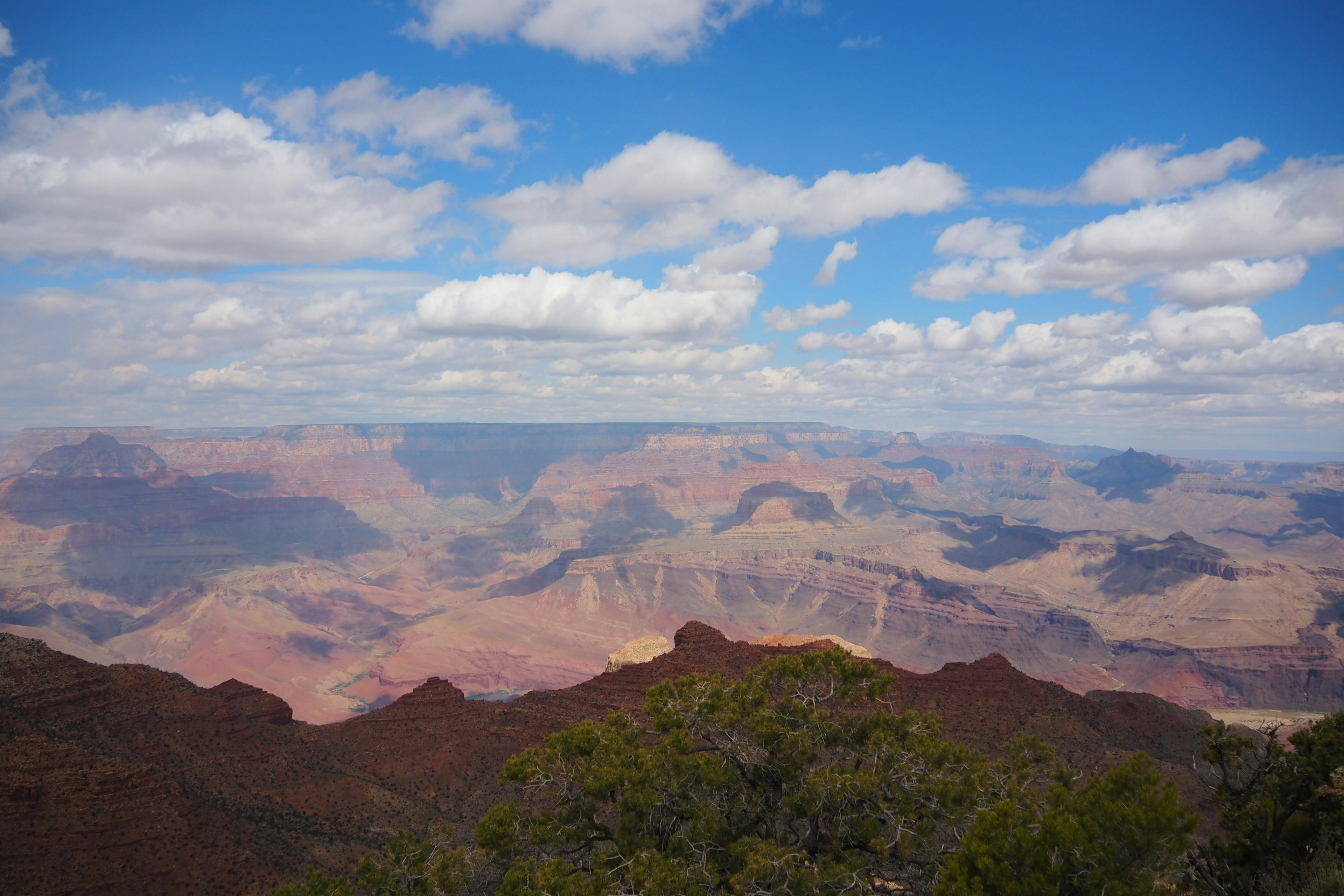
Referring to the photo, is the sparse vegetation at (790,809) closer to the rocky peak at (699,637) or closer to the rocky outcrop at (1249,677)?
the rocky peak at (699,637)

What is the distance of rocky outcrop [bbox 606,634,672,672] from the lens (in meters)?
80.8

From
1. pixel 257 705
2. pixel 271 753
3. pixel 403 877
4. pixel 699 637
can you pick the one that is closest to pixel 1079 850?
pixel 403 877

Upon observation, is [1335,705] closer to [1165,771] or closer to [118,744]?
[1165,771]

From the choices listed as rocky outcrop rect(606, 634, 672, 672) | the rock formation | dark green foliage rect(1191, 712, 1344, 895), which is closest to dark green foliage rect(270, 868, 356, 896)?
the rock formation

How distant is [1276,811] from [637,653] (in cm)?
6693

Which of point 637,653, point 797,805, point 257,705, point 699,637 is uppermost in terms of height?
point 797,805

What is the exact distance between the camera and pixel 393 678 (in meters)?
163

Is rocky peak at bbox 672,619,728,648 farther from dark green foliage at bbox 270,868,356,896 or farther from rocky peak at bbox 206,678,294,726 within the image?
dark green foliage at bbox 270,868,356,896

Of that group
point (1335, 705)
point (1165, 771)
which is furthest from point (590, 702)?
point (1335, 705)

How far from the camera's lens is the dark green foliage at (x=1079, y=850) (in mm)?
15641

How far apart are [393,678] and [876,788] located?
16329 centimetres

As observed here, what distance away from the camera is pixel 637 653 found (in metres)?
83.1

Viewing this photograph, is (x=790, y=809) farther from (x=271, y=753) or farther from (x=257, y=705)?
(x=257, y=705)

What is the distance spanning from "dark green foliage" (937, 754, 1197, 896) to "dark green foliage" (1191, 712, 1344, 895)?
3.47 meters
